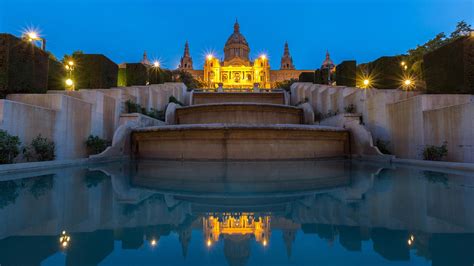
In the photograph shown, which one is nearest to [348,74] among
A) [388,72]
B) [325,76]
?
[388,72]

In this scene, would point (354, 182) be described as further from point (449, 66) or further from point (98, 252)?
point (449, 66)

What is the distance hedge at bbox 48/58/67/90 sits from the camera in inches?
597

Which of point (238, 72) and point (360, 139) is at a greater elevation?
point (238, 72)

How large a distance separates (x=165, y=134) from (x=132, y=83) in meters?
11.7

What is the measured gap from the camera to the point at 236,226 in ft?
8.75

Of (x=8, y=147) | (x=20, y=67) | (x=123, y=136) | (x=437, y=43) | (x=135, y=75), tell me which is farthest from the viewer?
(x=437, y=43)

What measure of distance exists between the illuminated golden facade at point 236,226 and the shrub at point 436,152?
8.14 meters

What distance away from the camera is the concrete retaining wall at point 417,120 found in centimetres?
819

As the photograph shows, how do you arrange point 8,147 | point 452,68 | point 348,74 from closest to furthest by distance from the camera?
point 8,147 < point 452,68 < point 348,74

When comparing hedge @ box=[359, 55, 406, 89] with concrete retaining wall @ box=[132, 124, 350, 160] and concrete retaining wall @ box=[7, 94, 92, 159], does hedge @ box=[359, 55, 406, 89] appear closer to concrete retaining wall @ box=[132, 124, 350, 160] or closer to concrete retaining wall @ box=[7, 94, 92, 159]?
concrete retaining wall @ box=[132, 124, 350, 160]

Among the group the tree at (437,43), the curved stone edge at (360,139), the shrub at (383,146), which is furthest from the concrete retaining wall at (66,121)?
the tree at (437,43)

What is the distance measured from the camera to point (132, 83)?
20500mm

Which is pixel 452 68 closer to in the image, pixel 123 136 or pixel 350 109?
pixel 350 109

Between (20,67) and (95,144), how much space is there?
3718 millimetres
